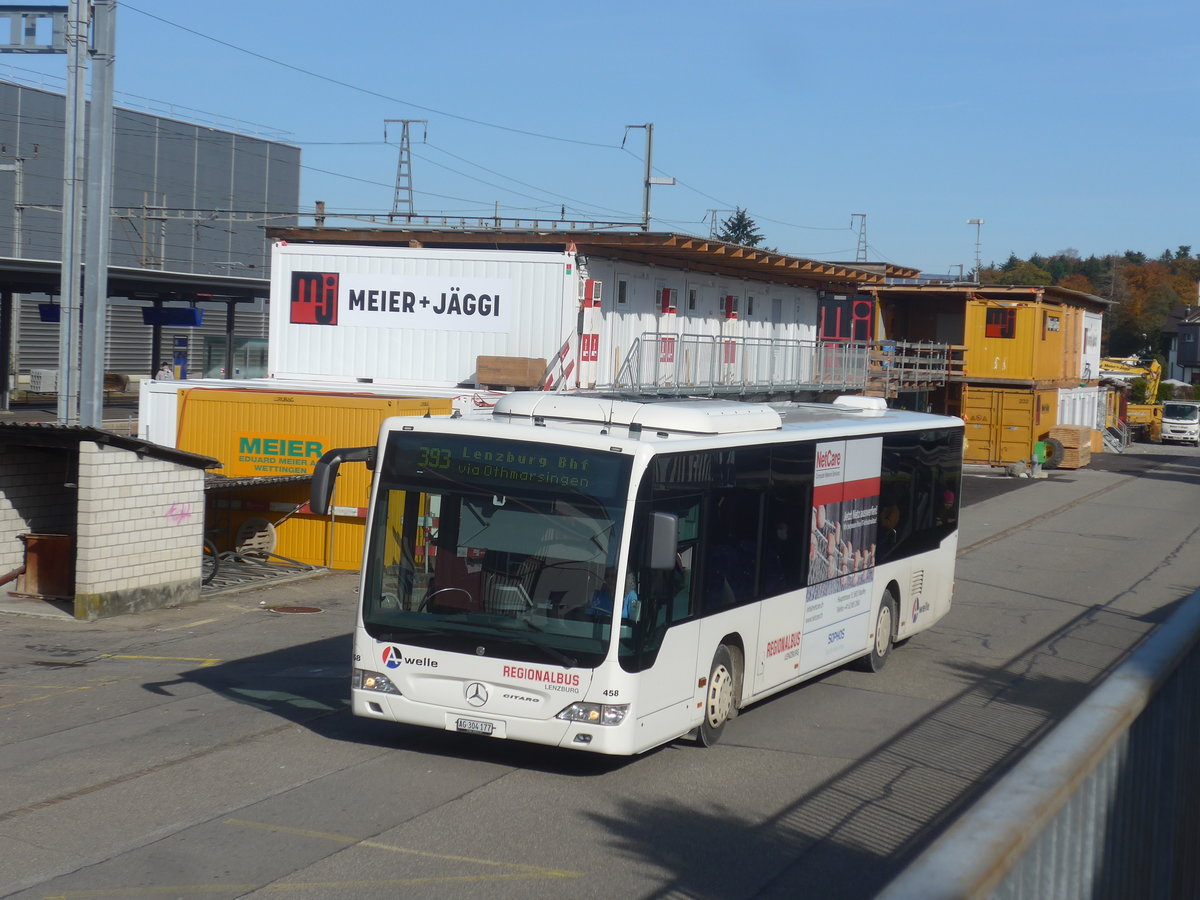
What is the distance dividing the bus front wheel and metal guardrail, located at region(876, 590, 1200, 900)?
8.44 metres

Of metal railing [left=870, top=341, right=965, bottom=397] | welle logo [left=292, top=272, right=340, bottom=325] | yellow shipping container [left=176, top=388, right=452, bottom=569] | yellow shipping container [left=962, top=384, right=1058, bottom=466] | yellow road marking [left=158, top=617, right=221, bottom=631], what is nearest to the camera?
yellow road marking [left=158, top=617, right=221, bottom=631]

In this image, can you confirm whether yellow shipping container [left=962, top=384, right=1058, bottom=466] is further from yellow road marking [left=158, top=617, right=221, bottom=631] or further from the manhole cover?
yellow road marking [left=158, top=617, right=221, bottom=631]

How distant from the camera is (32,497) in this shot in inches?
723

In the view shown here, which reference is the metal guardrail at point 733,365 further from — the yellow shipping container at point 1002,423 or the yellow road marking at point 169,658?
the yellow road marking at point 169,658

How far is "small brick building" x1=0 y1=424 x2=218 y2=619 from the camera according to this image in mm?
15945

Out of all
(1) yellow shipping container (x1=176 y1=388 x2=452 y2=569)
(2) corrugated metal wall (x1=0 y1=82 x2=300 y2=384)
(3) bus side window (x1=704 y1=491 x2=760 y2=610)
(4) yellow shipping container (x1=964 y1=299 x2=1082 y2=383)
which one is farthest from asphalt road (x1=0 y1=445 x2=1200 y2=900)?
(2) corrugated metal wall (x1=0 y1=82 x2=300 y2=384)

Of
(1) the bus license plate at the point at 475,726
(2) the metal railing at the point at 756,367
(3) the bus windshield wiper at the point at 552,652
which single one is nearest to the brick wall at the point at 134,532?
(1) the bus license plate at the point at 475,726

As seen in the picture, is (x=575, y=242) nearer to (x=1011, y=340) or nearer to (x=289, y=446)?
(x=289, y=446)

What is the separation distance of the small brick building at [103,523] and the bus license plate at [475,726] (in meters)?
8.46

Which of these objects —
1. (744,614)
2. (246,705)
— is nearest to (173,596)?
(246,705)

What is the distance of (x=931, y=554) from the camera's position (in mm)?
15219

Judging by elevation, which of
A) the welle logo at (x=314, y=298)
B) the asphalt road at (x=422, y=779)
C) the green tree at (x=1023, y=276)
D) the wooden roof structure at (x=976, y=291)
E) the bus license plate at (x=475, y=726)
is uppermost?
the green tree at (x=1023, y=276)

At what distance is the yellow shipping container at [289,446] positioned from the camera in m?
20.8

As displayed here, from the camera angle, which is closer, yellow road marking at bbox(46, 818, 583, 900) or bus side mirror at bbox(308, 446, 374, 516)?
yellow road marking at bbox(46, 818, 583, 900)
